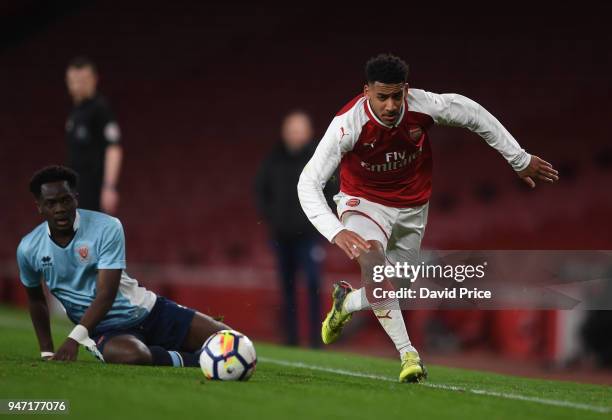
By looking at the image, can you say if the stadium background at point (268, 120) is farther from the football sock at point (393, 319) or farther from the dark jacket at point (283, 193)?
the football sock at point (393, 319)

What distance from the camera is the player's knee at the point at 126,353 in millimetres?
5793

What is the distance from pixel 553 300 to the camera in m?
10.3

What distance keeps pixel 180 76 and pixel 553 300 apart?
1109 centimetres

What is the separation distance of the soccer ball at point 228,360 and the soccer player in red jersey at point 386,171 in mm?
722

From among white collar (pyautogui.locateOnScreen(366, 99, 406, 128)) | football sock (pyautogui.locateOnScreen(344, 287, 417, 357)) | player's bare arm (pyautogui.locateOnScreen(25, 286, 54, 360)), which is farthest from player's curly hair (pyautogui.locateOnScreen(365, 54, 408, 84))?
player's bare arm (pyautogui.locateOnScreen(25, 286, 54, 360))

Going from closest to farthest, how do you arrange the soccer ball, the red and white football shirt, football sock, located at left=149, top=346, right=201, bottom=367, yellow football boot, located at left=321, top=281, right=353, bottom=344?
the soccer ball
the red and white football shirt
football sock, located at left=149, top=346, right=201, bottom=367
yellow football boot, located at left=321, top=281, right=353, bottom=344

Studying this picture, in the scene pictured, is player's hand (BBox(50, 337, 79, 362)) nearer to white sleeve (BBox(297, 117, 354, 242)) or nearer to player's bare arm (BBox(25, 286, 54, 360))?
player's bare arm (BBox(25, 286, 54, 360))

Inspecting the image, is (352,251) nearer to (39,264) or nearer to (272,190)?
(39,264)

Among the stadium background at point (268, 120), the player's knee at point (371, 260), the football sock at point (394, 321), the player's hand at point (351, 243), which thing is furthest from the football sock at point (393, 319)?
the stadium background at point (268, 120)

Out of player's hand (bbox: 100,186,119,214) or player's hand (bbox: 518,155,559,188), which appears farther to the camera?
player's hand (bbox: 100,186,119,214)

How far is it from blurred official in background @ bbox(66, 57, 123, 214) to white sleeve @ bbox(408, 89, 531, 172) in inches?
131

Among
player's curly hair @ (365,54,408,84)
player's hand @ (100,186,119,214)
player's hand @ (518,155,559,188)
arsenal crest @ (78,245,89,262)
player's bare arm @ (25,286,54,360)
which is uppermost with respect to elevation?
player's curly hair @ (365,54,408,84)

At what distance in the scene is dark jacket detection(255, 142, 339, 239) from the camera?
9.84m

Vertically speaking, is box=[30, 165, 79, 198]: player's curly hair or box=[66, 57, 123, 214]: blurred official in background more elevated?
box=[66, 57, 123, 214]: blurred official in background
